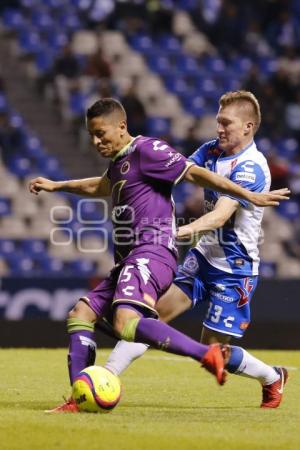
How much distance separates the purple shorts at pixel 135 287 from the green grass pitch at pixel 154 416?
0.68 m

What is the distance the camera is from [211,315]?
800cm

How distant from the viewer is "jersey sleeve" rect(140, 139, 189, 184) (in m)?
7.10

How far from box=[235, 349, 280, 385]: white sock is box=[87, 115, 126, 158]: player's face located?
167 cm

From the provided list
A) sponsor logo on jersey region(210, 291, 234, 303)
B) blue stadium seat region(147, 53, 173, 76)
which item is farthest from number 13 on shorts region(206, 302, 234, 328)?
blue stadium seat region(147, 53, 173, 76)

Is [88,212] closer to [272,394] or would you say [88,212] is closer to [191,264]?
[191,264]

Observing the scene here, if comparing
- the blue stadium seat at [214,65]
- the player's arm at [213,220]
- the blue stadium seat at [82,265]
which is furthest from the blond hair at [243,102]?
the blue stadium seat at [214,65]

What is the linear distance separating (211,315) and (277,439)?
6.63 feet

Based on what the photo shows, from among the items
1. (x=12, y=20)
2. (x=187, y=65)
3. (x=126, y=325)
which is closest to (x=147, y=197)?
(x=126, y=325)

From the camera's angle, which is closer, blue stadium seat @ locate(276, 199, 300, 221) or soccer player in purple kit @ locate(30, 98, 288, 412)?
soccer player in purple kit @ locate(30, 98, 288, 412)

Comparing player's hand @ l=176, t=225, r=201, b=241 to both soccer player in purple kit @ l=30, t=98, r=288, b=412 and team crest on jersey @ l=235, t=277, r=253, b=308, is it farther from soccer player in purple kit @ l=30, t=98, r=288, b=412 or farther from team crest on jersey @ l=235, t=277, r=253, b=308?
team crest on jersey @ l=235, t=277, r=253, b=308

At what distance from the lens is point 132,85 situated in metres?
19.3

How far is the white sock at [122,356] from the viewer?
23.7 feet

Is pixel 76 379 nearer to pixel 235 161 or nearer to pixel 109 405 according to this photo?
pixel 109 405

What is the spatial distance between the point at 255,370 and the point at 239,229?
1.00 metres
